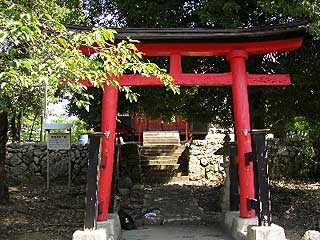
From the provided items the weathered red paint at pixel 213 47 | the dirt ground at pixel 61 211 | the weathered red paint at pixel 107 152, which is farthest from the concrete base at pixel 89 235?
the weathered red paint at pixel 213 47

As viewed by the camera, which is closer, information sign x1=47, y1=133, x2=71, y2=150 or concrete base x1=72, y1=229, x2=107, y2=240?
concrete base x1=72, y1=229, x2=107, y2=240

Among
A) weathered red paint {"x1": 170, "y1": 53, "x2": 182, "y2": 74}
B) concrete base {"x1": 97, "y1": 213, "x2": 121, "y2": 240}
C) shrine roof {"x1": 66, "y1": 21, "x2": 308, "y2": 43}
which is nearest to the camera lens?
concrete base {"x1": 97, "y1": 213, "x2": 121, "y2": 240}

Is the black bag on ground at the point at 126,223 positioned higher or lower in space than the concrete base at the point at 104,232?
lower

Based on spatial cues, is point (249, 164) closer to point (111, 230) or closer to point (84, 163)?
point (111, 230)

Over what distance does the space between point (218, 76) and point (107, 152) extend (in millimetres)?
2459

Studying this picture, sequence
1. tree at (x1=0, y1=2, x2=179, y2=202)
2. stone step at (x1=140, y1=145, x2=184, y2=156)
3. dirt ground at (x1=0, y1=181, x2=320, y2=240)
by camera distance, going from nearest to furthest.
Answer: tree at (x1=0, y1=2, x2=179, y2=202), dirt ground at (x1=0, y1=181, x2=320, y2=240), stone step at (x1=140, y1=145, x2=184, y2=156)

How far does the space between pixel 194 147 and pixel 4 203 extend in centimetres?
898

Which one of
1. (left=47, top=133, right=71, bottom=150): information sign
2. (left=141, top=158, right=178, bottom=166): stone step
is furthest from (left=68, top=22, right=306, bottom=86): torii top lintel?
(left=141, top=158, right=178, bottom=166): stone step

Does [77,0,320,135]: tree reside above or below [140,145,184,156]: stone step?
above

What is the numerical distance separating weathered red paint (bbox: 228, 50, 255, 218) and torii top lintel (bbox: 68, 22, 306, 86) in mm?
176

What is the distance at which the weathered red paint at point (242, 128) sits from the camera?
24.6ft

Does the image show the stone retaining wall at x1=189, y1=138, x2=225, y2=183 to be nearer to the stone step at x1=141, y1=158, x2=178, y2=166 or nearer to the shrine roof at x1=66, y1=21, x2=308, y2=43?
the stone step at x1=141, y1=158, x2=178, y2=166

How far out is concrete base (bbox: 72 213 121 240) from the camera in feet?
19.9

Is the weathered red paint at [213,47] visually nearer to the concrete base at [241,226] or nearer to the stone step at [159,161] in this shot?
the concrete base at [241,226]
